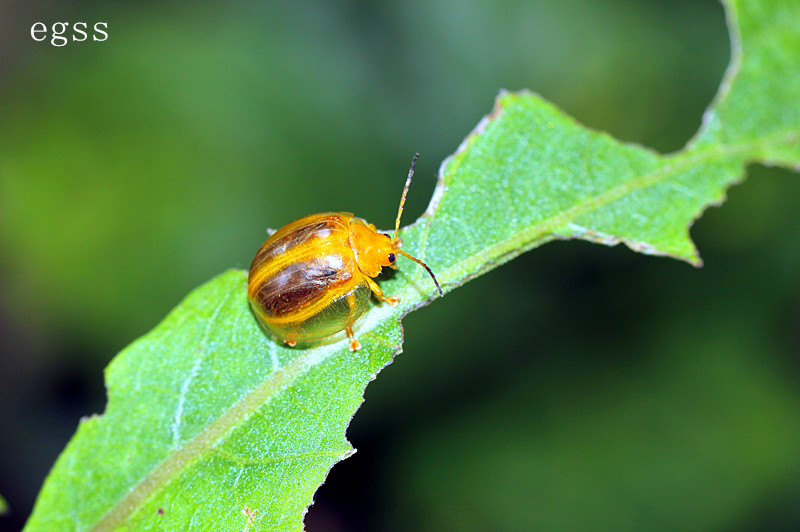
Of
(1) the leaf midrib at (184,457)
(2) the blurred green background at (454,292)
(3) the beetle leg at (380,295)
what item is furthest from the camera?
(2) the blurred green background at (454,292)

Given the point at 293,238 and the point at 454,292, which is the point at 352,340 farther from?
the point at 454,292

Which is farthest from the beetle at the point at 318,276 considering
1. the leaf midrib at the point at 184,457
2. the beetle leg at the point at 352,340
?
the leaf midrib at the point at 184,457

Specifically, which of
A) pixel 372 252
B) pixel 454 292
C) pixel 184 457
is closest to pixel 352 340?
pixel 372 252

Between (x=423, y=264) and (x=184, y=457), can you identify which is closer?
(x=184, y=457)

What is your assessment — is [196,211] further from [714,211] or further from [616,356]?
[714,211]

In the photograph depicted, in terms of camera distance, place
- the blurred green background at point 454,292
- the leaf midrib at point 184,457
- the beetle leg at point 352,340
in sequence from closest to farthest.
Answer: the leaf midrib at point 184,457 → the beetle leg at point 352,340 → the blurred green background at point 454,292

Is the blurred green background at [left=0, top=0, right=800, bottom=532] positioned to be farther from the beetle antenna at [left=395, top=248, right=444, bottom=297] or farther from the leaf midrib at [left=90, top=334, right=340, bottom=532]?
the leaf midrib at [left=90, top=334, right=340, bottom=532]

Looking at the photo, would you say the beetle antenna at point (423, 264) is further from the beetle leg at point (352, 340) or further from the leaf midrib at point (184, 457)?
the leaf midrib at point (184, 457)
